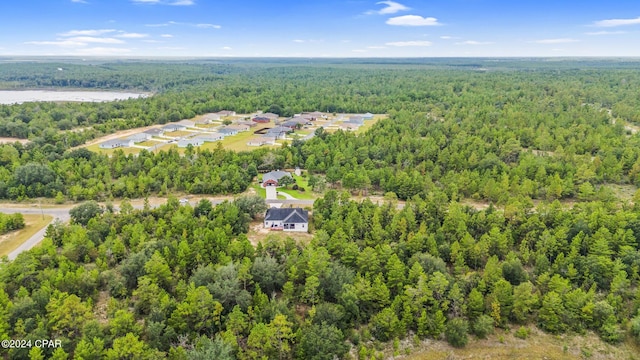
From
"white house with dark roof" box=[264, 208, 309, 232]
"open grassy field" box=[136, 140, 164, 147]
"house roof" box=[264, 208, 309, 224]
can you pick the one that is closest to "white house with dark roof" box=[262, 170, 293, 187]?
"house roof" box=[264, 208, 309, 224]

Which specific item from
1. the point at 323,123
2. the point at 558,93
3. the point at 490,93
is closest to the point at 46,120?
the point at 323,123

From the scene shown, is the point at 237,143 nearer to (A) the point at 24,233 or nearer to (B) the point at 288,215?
(B) the point at 288,215

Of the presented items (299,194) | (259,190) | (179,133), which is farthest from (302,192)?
(179,133)

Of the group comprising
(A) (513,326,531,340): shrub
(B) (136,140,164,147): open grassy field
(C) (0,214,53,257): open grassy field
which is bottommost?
(A) (513,326,531,340): shrub

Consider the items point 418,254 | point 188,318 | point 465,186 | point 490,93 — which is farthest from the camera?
point 490,93

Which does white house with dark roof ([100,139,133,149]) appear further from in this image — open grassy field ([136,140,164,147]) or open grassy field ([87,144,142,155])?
open grassy field ([136,140,164,147])

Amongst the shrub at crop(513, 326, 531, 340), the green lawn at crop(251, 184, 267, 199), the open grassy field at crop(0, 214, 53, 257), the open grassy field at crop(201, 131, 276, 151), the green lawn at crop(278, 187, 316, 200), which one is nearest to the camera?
the shrub at crop(513, 326, 531, 340)

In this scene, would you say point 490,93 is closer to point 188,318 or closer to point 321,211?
point 321,211

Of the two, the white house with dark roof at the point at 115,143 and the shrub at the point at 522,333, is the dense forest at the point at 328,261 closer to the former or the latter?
the shrub at the point at 522,333
